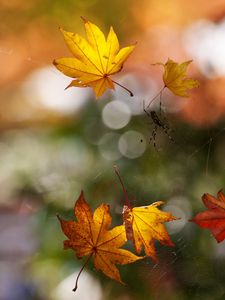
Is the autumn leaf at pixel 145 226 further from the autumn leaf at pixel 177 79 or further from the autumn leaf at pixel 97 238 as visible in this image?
the autumn leaf at pixel 177 79

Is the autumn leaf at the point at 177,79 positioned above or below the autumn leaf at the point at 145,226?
above

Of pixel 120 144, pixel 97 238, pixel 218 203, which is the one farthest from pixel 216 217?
pixel 120 144

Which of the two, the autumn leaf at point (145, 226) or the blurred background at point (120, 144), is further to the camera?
the blurred background at point (120, 144)

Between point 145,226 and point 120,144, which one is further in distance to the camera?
point 120,144

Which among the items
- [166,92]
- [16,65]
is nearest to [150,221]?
[166,92]

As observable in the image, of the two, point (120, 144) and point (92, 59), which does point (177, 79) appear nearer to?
point (92, 59)

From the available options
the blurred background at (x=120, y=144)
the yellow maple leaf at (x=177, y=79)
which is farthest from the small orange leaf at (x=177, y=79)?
the blurred background at (x=120, y=144)
